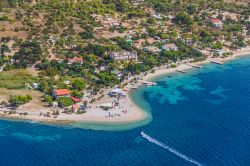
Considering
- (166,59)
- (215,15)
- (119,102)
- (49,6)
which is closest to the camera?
(119,102)

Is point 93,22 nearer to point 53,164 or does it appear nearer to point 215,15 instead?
point 215,15

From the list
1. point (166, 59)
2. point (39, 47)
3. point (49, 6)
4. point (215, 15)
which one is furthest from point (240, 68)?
point (49, 6)

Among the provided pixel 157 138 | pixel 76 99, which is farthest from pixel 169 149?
pixel 76 99

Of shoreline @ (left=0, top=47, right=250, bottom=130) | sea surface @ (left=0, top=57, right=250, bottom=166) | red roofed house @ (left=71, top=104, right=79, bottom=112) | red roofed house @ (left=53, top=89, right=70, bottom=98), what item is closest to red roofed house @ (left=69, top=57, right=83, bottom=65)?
red roofed house @ (left=53, top=89, right=70, bottom=98)

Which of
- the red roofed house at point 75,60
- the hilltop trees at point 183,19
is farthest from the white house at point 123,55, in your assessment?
the hilltop trees at point 183,19

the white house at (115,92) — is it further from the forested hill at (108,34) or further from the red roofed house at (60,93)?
the red roofed house at (60,93)

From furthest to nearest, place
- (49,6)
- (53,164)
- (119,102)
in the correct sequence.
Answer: (49,6)
(119,102)
(53,164)

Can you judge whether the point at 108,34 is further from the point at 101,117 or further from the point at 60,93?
the point at 101,117
